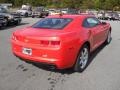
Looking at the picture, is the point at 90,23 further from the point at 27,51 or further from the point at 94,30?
the point at 27,51

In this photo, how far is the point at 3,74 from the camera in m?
5.93

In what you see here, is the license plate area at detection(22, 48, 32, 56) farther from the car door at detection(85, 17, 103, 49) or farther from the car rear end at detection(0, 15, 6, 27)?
the car rear end at detection(0, 15, 6, 27)

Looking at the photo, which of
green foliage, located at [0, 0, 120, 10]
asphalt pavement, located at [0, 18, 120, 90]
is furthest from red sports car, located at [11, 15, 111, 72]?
green foliage, located at [0, 0, 120, 10]

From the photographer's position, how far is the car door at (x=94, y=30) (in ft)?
22.7

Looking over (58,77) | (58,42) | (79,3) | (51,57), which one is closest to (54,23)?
(58,42)

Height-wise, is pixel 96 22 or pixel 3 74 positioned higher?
pixel 96 22

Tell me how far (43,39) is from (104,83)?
1.69 meters

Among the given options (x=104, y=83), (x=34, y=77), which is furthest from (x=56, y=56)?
(x=104, y=83)

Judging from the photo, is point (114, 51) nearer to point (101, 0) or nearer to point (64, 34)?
point (64, 34)

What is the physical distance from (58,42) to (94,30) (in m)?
2.05

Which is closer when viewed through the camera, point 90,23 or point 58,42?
point 58,42

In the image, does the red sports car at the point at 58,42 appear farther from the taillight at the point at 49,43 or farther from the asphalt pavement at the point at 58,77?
the asphalt pavement at the point at 58,77

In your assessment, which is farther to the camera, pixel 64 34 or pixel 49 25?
pixel 49 25

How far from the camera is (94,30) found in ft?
23.4
